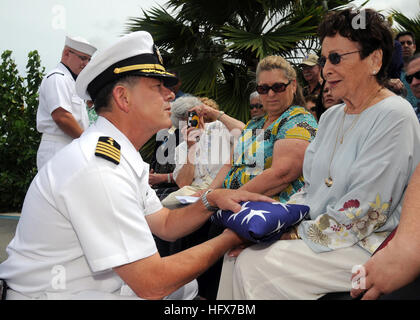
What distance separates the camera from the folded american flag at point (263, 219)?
1693mm

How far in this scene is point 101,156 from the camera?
1426mm

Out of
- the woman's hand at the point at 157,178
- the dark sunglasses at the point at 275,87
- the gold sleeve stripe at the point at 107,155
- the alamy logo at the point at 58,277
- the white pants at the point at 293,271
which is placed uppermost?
the dark sunglasses at the point at 275,87

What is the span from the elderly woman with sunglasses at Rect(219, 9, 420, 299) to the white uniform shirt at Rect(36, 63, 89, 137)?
3.03m

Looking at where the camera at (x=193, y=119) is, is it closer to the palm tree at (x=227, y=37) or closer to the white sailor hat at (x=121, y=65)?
the white sailor hat at (x=121, y=65)

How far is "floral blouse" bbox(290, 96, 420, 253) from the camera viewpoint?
1.64 metres

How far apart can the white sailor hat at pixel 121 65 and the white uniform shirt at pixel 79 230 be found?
278mm

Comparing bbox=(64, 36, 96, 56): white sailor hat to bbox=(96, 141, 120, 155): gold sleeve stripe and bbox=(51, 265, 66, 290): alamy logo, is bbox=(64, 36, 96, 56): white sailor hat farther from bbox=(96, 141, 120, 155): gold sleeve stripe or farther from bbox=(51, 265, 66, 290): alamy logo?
bbox=(51, 265, 66, 290): alamy logo

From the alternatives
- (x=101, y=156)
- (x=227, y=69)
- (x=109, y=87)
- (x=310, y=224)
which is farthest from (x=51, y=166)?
(x=227, y=69)

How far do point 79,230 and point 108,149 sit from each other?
0.98 ft

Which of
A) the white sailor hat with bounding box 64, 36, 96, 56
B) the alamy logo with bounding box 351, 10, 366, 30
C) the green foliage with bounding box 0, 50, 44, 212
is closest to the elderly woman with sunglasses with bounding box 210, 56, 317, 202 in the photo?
the alamy logo with bounding box 351, 10, 366, 30

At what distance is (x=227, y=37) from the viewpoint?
771 centimetres

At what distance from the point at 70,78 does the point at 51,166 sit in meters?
3.14

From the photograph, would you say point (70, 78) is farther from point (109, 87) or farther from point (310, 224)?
point (310, 224)

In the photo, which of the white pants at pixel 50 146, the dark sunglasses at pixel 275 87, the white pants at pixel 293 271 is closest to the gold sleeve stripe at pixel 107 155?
the white pants at pixel 293 271
